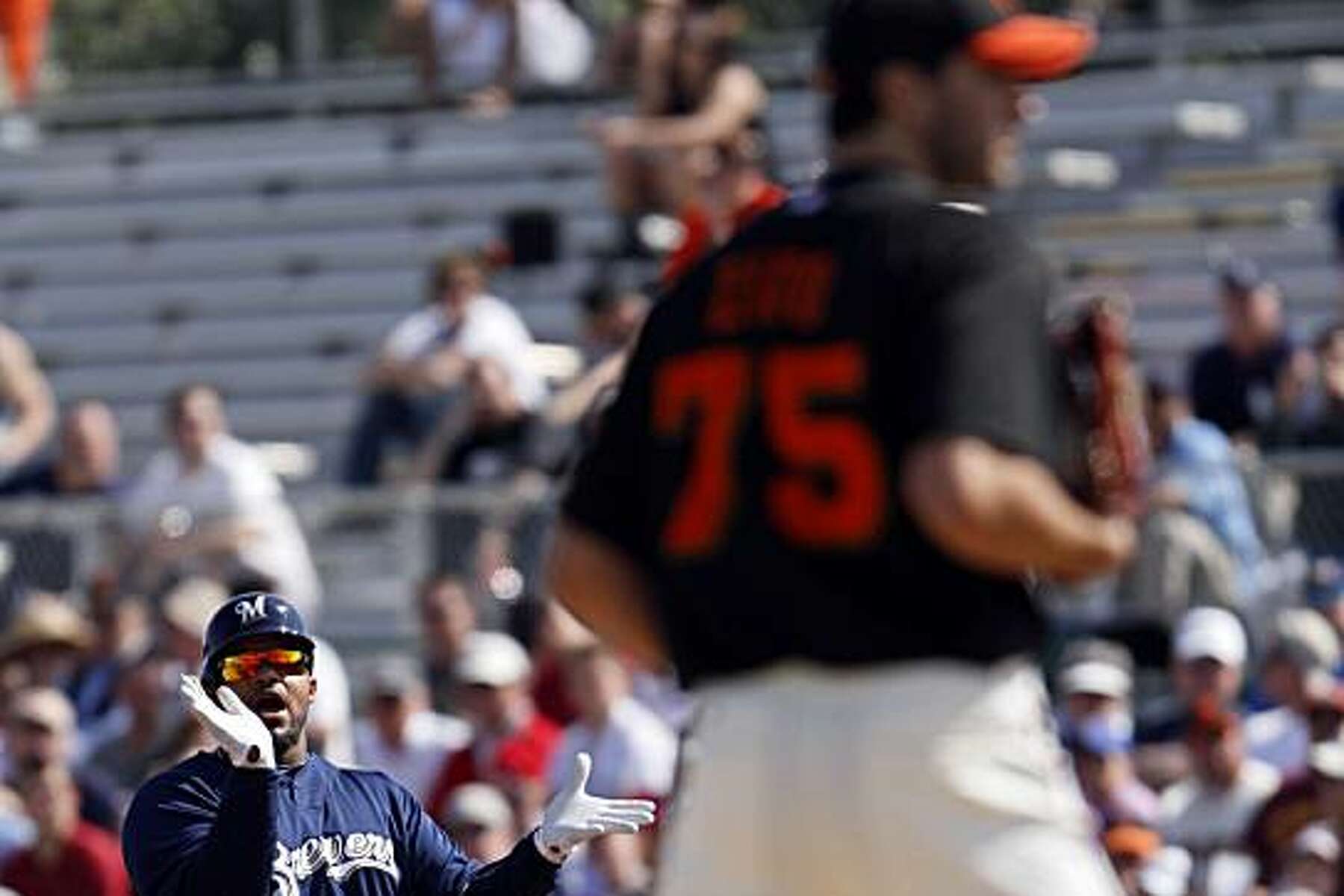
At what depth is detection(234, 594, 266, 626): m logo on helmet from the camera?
283 inches

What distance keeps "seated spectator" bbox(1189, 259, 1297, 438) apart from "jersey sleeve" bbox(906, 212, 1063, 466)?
28.5 feet

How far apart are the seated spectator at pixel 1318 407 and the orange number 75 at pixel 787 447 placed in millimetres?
8185

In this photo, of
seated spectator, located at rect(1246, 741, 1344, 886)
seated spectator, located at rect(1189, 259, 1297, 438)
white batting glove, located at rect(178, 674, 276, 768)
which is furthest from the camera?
seated spectator, located at rect(1189, 259, 1297, 438)

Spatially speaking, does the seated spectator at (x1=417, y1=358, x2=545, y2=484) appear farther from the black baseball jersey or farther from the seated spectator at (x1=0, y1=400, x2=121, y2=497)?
the black baseball jersey

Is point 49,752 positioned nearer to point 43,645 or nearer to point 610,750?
point 610,750

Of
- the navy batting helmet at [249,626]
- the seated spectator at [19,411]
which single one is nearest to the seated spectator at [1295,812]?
the navy batting helmet at [249,626]

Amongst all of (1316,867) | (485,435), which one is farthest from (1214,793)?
(485,435)

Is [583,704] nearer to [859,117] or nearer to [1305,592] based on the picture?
[1305,592]

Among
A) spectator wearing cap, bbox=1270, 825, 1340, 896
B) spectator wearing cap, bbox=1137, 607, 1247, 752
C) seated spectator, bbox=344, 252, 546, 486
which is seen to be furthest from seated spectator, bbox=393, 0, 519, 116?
spectator wearing cap, bbox=1270, 825, 1340, 896

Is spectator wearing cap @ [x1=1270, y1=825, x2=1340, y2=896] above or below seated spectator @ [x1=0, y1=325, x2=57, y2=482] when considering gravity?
above

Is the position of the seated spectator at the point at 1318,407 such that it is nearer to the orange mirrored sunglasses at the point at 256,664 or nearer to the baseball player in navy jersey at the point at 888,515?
the orange mirrored sunglasses at the point at 256,664

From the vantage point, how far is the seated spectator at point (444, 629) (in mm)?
13477

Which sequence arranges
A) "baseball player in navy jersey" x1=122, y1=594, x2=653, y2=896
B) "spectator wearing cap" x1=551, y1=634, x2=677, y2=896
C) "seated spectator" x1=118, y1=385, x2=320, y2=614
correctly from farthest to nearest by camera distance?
"seated spectator" x1=118, y1=385, x2=320, y2=614 < "spectator wearing cap" x1=551, y1=634, x2=677, y2=896 < "baseball player in navy jersey" x1=122, y1=594, x2=653, y2=896

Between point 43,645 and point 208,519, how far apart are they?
0.88m
